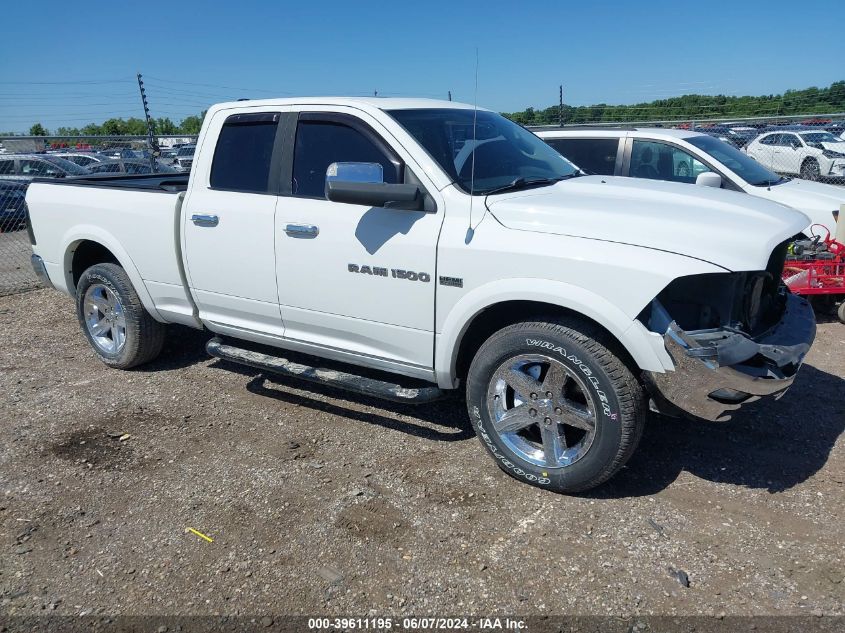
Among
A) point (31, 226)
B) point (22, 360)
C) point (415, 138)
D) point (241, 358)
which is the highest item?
point (415, 138)

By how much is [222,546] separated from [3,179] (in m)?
14.2

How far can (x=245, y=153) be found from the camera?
176 inches

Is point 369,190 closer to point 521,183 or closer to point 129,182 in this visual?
point 521,183

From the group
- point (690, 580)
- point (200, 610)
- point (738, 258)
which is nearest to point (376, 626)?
point (200, 610)

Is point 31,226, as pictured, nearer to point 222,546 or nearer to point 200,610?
point 222,546

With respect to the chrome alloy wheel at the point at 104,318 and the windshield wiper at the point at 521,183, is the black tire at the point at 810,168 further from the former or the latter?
the chrome alloy wheel at the point at 104,318

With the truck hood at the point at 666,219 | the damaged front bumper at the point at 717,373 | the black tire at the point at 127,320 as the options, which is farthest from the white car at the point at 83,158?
the damaged front bumper at the point at 717,373

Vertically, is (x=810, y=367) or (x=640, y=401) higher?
(x=640, y=401)

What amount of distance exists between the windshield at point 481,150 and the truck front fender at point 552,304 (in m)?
0.62

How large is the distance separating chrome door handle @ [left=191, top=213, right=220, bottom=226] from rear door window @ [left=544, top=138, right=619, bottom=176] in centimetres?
445

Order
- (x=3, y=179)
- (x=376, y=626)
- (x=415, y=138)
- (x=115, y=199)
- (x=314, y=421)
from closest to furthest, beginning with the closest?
(x=376, y=626)
(x=415, y=138)
(x=314, y=421)
(x=115, y=199)
(x=3, y=179)

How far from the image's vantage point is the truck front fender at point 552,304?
3070 mm

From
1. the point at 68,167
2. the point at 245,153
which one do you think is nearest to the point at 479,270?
the point at 245,153

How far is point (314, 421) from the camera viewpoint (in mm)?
4523
